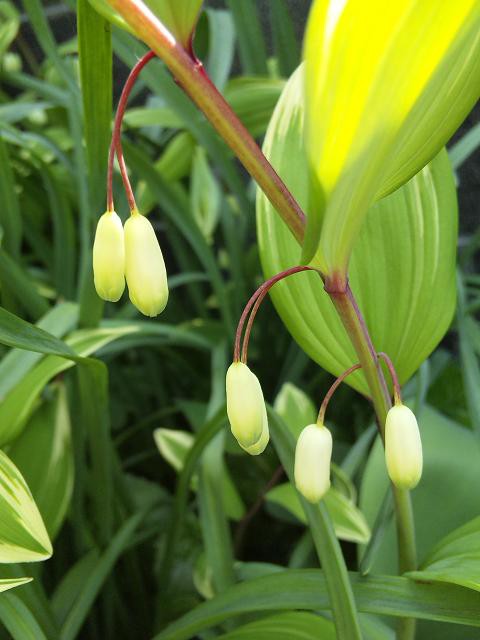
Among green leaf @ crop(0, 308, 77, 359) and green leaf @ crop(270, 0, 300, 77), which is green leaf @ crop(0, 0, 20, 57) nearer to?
green leaf @ crop(270, 0, 300, 77)

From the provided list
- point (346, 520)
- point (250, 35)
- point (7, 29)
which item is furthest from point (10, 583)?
point (7, 29)

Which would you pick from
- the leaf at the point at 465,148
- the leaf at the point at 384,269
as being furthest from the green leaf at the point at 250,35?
the leaf at the point at 384,269

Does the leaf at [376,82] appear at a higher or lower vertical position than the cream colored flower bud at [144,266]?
higher

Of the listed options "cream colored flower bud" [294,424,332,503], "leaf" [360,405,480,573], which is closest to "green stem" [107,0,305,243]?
"cream colored flower bud" [294,424,332,503]

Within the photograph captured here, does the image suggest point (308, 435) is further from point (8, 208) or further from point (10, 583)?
point (8, 208)

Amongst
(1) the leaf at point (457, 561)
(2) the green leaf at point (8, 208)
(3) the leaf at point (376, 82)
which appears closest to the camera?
(3) the leaf at point (376, 82)

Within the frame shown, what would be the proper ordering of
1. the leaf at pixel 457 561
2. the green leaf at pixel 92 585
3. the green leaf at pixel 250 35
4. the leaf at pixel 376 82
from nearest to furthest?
the leaf at pixel 376 82, the leaf at pixel 457 561, the green leaf at pixel 92 585, the green leaf at pixel 250 35

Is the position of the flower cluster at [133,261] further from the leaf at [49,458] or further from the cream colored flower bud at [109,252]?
the leaf at [49,458]

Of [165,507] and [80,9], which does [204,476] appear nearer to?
[165,507]
